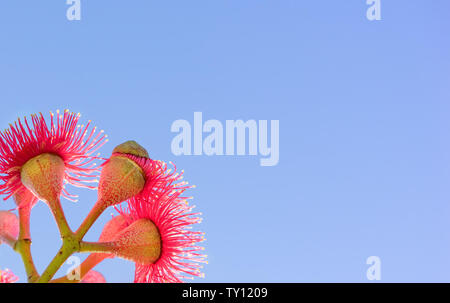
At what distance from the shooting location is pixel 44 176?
2.11 m

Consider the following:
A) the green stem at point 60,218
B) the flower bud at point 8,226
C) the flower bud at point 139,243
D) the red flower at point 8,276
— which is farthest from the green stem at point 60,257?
the red flower at point 8,276

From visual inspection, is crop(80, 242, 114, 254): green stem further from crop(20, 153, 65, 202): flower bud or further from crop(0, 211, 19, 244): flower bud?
crop(0, 211, 19, 244): flower bud

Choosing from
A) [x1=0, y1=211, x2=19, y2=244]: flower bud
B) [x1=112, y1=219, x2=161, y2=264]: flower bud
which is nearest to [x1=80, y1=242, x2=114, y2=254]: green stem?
[x1=112, y1=219, x2=161, y2=264]: flower bud

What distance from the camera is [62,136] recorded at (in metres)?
2.31

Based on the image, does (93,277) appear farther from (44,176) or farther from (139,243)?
(44,176)

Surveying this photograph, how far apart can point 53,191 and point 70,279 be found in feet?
1.01

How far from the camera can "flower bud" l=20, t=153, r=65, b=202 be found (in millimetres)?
2064

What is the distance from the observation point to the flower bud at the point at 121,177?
2.06 meters

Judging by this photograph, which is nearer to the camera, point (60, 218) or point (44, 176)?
point (60, 218)

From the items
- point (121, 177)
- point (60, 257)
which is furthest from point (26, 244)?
point (121, 177)

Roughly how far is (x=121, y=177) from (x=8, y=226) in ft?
1.45

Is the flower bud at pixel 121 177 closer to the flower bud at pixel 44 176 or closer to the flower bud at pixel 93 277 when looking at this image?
the flower bud at pixel 44 176
